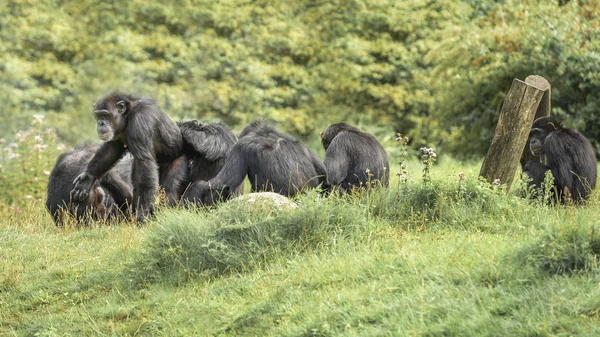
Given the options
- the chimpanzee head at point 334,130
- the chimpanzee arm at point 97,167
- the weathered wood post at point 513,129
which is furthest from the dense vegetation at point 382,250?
the chimpanzee head at point 334,130

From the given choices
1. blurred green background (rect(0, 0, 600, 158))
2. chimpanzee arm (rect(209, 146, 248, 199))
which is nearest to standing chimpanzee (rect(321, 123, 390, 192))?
chimpanzee arm (rect(209, 146, 248, 199))

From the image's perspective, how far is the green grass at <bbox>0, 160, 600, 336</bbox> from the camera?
17.3 feet

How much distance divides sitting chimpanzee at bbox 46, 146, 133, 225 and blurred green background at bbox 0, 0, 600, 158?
418 inches

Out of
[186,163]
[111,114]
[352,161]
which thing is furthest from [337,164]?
[111,114]

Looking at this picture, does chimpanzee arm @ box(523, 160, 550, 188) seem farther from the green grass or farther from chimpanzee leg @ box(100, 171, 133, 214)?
chimpanzee leg @ box(100, 171, 133, 214)

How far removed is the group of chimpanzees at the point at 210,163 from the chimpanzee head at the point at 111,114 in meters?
0.01

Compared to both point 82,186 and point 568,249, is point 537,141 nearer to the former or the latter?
point 568,249

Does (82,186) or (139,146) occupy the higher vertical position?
(139,146)

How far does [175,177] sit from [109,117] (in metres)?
1.26

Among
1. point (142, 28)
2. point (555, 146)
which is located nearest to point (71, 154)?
point (555, 146)

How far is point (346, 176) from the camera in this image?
385 inches

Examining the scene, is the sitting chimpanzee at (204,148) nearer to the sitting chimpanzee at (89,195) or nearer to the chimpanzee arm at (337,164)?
the sitting chimpanzee at (89,195)

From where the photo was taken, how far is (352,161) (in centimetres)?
977

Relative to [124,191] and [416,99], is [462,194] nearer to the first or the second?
[124,191]
